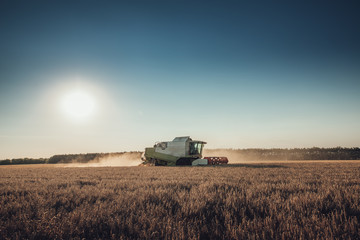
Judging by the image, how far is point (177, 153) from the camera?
2708cm

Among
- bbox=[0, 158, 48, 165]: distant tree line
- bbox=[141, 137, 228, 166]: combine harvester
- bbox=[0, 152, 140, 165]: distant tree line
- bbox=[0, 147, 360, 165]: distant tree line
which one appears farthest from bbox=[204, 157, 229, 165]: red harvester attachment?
bbox=[0, 158, 48, 165]: distant tree line

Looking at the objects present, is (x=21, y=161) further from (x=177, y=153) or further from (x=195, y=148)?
(x=195, y=148)

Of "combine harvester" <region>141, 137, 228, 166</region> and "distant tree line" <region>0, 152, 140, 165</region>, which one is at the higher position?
"combine harvester" <region>141, 137, 228, 166</region>

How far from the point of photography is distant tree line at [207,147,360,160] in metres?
49.9

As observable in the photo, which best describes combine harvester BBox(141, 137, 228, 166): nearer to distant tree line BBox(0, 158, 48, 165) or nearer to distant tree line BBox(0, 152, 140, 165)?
distant tree line BBox(0, 152, 140, 165)

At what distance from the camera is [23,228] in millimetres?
3482

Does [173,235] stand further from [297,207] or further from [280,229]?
[297,207]

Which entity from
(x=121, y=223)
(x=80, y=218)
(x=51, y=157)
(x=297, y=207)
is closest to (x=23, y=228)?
(x=80, y=218)

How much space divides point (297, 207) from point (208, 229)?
2.28m

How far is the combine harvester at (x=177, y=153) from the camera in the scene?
87.5ft

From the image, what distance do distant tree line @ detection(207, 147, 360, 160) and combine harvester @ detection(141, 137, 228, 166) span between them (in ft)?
109

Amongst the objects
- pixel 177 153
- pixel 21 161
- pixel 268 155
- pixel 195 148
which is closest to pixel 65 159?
pixel 21 161

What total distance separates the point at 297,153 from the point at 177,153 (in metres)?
42.4

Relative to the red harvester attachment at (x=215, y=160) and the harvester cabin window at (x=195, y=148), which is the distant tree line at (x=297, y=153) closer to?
the red harvester attachment at (x=215, y=160)
